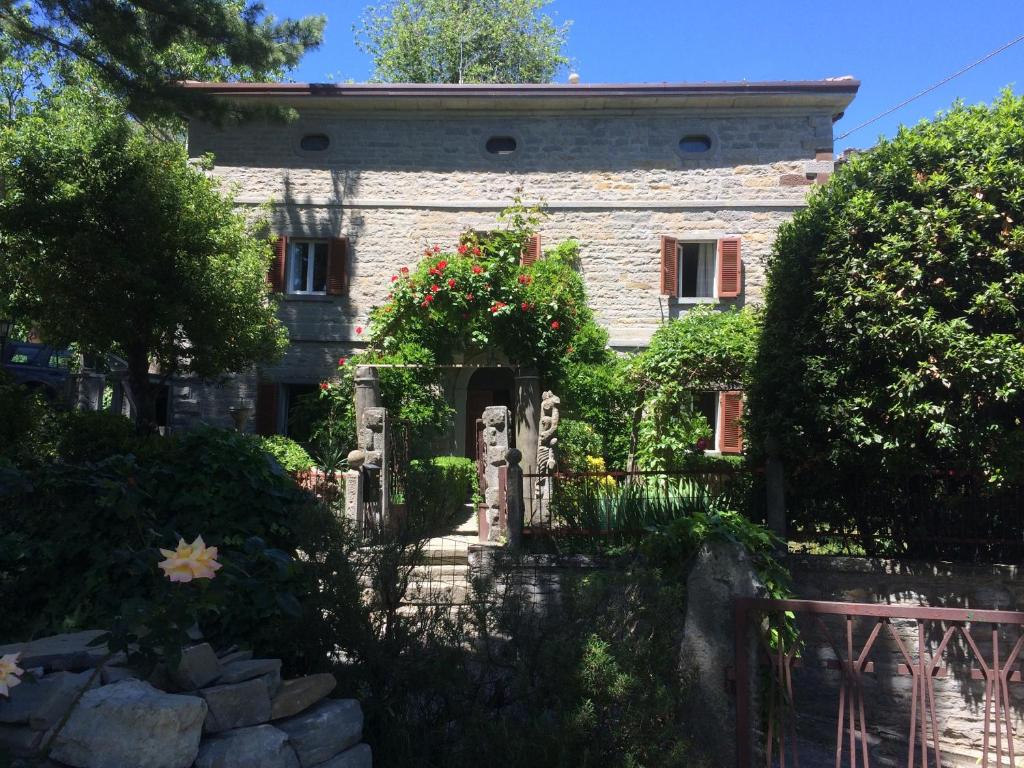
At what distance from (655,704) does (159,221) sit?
9659 millimetres

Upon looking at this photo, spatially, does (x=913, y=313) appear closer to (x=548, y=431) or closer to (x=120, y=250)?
(x=548, y=431)

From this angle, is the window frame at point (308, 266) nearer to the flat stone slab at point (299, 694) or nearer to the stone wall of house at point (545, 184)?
the stone wall of house at point (545, 184)

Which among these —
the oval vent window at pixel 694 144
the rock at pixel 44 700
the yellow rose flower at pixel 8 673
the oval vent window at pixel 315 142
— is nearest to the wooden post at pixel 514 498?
the rock at pixel 44 700

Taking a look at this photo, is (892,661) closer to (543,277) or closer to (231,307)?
(543,277)

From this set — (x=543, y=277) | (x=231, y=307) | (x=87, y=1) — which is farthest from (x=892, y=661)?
(x=87, y=1)

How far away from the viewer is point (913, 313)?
22.9ft

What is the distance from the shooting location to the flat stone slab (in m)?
3.07

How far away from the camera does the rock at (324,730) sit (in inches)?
119

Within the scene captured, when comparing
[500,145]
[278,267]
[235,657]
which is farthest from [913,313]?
[278,267]

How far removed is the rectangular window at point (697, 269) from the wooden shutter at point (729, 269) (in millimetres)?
276

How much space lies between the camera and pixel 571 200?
14.0m

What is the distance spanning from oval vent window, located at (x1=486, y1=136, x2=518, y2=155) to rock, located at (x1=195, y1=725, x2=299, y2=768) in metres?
12.4

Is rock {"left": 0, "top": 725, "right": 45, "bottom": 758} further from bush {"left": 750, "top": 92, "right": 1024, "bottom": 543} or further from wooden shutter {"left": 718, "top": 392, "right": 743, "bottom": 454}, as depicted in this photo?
wooden shutter {"left": 718, "top": 392, "right": 743, "bottom": 454}

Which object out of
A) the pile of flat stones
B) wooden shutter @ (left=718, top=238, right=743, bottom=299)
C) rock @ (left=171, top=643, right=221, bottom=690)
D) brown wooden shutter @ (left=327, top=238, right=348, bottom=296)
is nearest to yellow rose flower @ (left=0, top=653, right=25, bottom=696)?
the pile of flat stones
